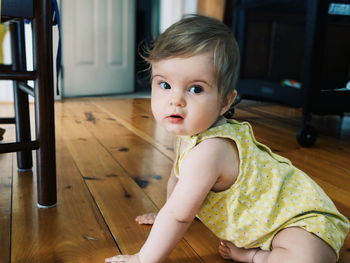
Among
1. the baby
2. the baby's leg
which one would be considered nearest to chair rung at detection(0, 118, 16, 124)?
the baby

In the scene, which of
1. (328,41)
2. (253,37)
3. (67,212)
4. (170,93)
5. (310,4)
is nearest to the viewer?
(170,93)

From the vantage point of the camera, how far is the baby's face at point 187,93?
59cm

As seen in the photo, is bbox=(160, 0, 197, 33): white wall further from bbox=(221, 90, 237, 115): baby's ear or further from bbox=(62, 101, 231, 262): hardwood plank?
bbox=(221, 90, 237, 115): baby's ear

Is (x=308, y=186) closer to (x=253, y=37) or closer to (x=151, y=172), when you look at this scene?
(x=151, y=172)

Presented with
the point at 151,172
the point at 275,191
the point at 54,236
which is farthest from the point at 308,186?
the point at 151,172

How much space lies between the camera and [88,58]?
9.40 feet

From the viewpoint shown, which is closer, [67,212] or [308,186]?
[308,186]

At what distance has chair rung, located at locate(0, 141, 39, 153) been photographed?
2.77 feet

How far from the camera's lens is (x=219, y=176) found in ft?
2.04

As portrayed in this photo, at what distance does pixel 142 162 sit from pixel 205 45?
29.4 inches

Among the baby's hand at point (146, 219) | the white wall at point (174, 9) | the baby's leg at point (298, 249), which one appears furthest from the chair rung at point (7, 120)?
the white wall at point (174, 9)

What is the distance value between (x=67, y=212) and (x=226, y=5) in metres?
2.22

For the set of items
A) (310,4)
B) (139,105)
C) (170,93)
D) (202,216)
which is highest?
(310,4)

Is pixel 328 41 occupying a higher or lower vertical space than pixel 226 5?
lower
